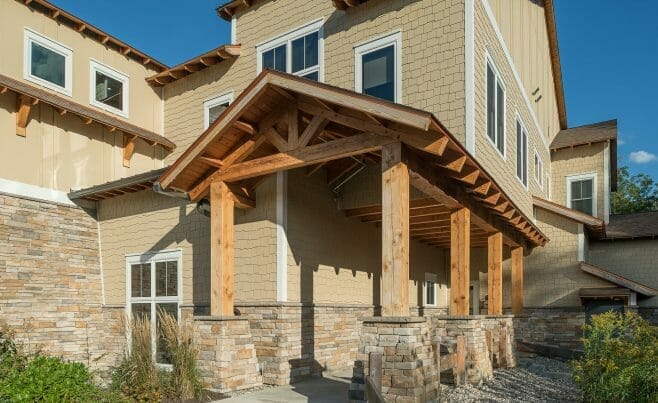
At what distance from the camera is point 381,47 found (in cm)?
1158

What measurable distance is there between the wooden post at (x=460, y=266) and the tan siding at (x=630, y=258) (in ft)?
33.7

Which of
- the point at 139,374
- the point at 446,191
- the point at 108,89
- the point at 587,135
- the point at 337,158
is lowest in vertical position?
the point at 139,374

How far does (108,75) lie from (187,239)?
5.91m

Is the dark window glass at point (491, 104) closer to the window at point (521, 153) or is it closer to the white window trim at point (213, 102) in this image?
the window at point (521, 153)

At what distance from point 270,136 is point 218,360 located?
365cm

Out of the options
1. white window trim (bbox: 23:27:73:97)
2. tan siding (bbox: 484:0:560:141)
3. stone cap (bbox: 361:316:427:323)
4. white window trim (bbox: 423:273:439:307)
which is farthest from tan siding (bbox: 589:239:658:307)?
white window trim (bbox: 23:27:73:97)

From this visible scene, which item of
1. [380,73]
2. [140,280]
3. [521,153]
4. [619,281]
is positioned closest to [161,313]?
[140,280]

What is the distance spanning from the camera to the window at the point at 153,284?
11648 millimetres

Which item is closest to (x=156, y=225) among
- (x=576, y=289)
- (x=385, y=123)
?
(x=385, y=123)

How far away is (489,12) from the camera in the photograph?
38.6ft

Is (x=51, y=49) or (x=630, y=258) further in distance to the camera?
(x=630, y=258)

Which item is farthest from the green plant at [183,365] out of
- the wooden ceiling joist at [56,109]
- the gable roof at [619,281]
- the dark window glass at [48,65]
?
the gable roof at [619,281]

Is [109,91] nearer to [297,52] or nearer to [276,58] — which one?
[276,58]

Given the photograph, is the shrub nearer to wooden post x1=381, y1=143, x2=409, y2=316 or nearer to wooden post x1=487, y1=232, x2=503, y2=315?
wooden post x1=381, y1=143, x2=409, y2=316
